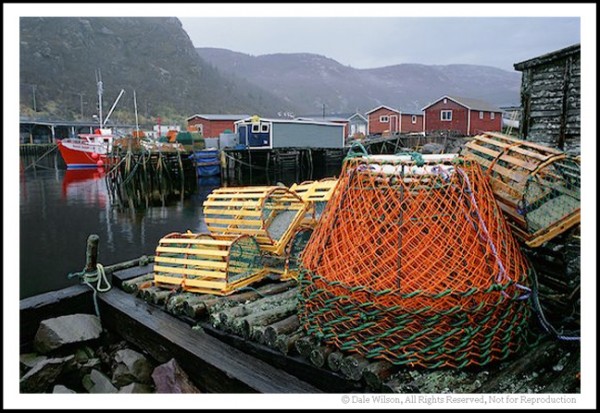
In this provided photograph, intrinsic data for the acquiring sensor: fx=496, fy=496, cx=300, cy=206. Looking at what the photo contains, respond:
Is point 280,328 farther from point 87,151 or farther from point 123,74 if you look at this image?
point 123,74

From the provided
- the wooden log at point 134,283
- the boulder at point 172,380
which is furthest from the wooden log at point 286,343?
the wooden log at point 134,283

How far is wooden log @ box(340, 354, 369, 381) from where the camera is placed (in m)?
3.47

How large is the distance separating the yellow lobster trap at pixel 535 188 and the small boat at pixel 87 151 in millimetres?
36400

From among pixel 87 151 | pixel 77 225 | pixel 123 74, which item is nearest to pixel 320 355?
pixel 77 225

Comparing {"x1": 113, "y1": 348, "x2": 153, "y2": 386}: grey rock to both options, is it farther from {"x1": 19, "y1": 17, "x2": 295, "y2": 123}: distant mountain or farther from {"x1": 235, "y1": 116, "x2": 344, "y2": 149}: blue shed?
{"x1": 19, "y1": 17, "x2": 295, "y2": 123}: distant mountain

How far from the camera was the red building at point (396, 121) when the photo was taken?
5006 centimetres

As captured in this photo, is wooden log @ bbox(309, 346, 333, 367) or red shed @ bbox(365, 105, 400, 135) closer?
wooden log @ bbox(309, 346, 333, 367)

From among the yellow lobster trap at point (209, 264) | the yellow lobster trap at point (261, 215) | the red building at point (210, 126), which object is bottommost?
the yellow lobster trap at point (209, 264)

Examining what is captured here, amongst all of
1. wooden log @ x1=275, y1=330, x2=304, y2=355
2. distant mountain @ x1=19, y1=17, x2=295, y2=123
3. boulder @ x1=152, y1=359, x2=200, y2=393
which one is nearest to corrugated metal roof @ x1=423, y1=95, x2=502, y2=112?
wooden log @ x1=275, y1=330, x2=304, y2=355

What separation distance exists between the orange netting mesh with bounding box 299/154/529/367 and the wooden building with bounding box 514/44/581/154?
150 inches

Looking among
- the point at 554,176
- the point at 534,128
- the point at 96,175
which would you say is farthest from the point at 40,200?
the point at 554,176

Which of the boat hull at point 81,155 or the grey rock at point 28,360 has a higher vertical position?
the boat hull at point 81,155

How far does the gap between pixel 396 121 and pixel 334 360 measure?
4859 centimetres

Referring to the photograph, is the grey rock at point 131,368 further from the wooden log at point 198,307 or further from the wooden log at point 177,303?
the wooden log at point 198,307
